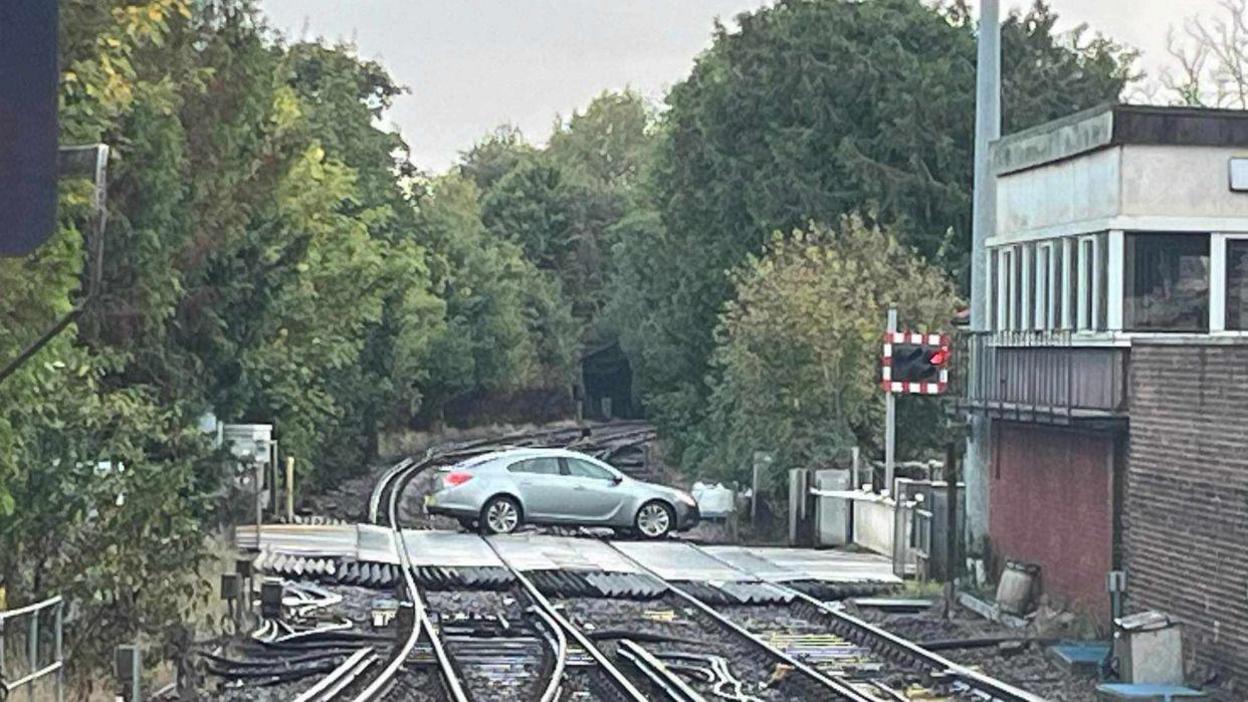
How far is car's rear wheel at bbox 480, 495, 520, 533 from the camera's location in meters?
32.6

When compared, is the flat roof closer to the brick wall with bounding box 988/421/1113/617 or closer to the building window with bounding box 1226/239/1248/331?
the building window with bounding box 1226/239/1248/331

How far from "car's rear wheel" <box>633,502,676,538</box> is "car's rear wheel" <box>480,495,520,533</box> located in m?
2.00

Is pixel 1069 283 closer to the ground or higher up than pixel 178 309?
higher up

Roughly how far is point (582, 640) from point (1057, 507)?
17.8 ft

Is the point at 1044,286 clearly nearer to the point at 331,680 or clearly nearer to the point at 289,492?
the point at 331,680

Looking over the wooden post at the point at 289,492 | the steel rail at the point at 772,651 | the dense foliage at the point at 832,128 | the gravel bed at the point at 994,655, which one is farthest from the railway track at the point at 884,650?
the dense foliage at the point at 832,128

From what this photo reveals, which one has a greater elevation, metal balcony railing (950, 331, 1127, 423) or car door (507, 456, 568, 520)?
metal balcony railing (950, 331, 1127, 423)

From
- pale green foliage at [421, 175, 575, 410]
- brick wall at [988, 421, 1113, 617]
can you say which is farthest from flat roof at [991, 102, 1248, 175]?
pale green foliage at [421, 175, 575, 410]

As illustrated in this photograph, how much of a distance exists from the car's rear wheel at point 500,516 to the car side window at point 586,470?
1069mm

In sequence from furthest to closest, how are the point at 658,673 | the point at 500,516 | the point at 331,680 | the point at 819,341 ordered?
the point at 819,341 < the point at 500,516 < the point at 658,673 < the point at 331,680

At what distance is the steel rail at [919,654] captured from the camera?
49.6ft

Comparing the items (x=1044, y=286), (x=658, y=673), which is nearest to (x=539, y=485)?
(x=1044, y=286)

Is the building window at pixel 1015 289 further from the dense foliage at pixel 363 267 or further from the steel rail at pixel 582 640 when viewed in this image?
the dense foliage at pixel 363 267

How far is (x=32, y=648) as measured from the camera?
11922 mm
